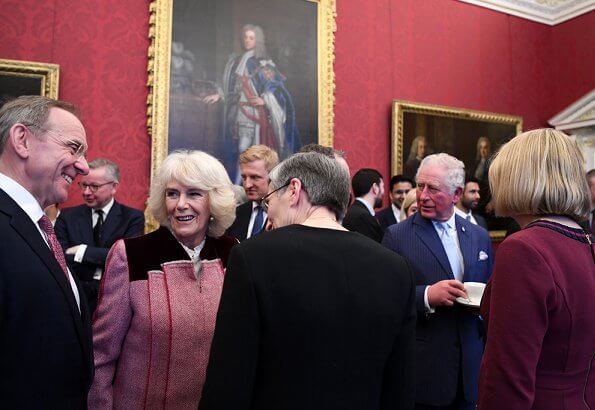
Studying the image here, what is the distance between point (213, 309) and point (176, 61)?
162 inches

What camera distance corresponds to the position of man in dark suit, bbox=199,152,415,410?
56.7 inches

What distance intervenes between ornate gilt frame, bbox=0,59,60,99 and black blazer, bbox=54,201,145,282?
145cm

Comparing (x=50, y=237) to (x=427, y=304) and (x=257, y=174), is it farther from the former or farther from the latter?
(x=257, y=174)

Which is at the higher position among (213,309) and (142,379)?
(213,309)

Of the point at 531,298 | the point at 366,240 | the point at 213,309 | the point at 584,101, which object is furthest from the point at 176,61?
the point at 584,101

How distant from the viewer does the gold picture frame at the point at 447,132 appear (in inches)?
273

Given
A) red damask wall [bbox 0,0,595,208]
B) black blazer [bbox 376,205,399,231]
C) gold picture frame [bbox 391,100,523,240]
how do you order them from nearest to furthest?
red damask wall [bbox 0,0,595,208]
black blazer [bbox 376,205,399,231]
gold picture frame [bbox 391,100,523,240]

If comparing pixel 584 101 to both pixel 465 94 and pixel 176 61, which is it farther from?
pixel 176 61

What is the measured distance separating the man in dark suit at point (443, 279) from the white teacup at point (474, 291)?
0.06 meters

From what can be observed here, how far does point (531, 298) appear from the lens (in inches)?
61.9

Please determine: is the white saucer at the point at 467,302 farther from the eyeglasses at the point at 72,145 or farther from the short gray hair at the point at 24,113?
the short gray hair at the point at 24,113

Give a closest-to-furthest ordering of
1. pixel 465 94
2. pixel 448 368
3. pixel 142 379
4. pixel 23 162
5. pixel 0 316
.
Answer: pixel 0 316 → pixel 23 162 → pixel 142 379 → pixel 448 368 → pixel 465 94

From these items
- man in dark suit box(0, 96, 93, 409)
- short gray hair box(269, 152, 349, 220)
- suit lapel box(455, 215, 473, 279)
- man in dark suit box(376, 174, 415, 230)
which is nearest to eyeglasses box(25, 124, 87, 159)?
man in dark suit box(0, 96, 93, 409)

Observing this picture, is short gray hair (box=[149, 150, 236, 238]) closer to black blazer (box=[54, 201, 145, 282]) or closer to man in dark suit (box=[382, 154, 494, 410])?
man in dark suit (box=[382, 154, 494, 410])
